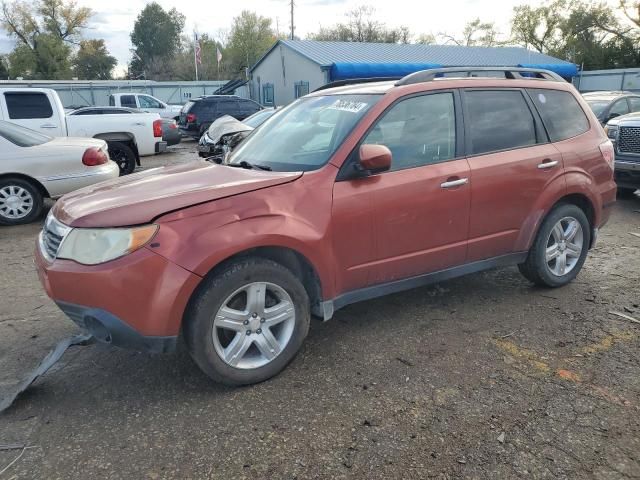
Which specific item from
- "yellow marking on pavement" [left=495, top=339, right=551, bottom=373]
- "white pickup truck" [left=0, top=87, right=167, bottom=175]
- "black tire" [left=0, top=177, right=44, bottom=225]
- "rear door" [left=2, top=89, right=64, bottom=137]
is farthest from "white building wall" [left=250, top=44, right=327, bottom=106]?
"yellow marking on pavement" [left=495, top=339, right=551, bottom=373]

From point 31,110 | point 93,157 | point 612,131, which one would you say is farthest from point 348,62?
point 93,157

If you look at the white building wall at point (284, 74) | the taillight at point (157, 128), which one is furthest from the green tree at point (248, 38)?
the taillight at point (157, 128)

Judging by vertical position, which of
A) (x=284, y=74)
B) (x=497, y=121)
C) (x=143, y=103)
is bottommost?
(x=497, y=121)

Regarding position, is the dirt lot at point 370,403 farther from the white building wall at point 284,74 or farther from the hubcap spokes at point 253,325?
the white building wall at point 284,74

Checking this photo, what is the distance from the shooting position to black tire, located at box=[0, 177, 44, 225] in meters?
6.99

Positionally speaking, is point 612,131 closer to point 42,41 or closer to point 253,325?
point 253,325

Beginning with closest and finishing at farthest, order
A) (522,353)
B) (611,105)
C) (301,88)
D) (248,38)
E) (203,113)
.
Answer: (522,353)
(611,105)
(203,113)
(301,88)
(248,38)

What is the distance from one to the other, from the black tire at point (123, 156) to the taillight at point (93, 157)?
3.67 metres

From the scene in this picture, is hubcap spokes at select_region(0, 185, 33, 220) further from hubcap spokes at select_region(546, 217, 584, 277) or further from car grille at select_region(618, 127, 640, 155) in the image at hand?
car grille at select_region(618, 127, 640, 155)

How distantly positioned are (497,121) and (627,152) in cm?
543

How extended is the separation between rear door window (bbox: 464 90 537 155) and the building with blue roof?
21.6 m

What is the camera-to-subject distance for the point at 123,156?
1110 cm

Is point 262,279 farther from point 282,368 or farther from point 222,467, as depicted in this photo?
point 222,467

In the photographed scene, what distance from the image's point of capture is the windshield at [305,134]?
11.1 ft
